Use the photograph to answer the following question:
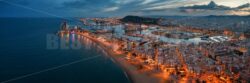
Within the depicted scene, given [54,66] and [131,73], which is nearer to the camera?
[131,73]

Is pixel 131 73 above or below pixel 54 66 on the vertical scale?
below

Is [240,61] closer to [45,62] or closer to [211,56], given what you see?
[211,56]

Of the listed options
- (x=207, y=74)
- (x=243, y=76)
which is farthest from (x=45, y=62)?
(x=243, y=76)

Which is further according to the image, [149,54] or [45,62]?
[149,54]

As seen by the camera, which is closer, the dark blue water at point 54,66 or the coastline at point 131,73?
the coastline at point 131,73

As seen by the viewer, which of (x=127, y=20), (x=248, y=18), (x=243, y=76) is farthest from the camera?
(x=248, y=18)

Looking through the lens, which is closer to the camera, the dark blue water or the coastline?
the coastline

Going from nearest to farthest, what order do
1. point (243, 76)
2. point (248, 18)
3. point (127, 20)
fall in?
point (243, 76), point (127, 20), point (248, 18)

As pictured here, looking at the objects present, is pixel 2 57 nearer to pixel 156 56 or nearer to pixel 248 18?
pixel 156 56

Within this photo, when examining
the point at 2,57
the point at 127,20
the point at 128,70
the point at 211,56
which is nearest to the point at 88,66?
the point at 128,70
